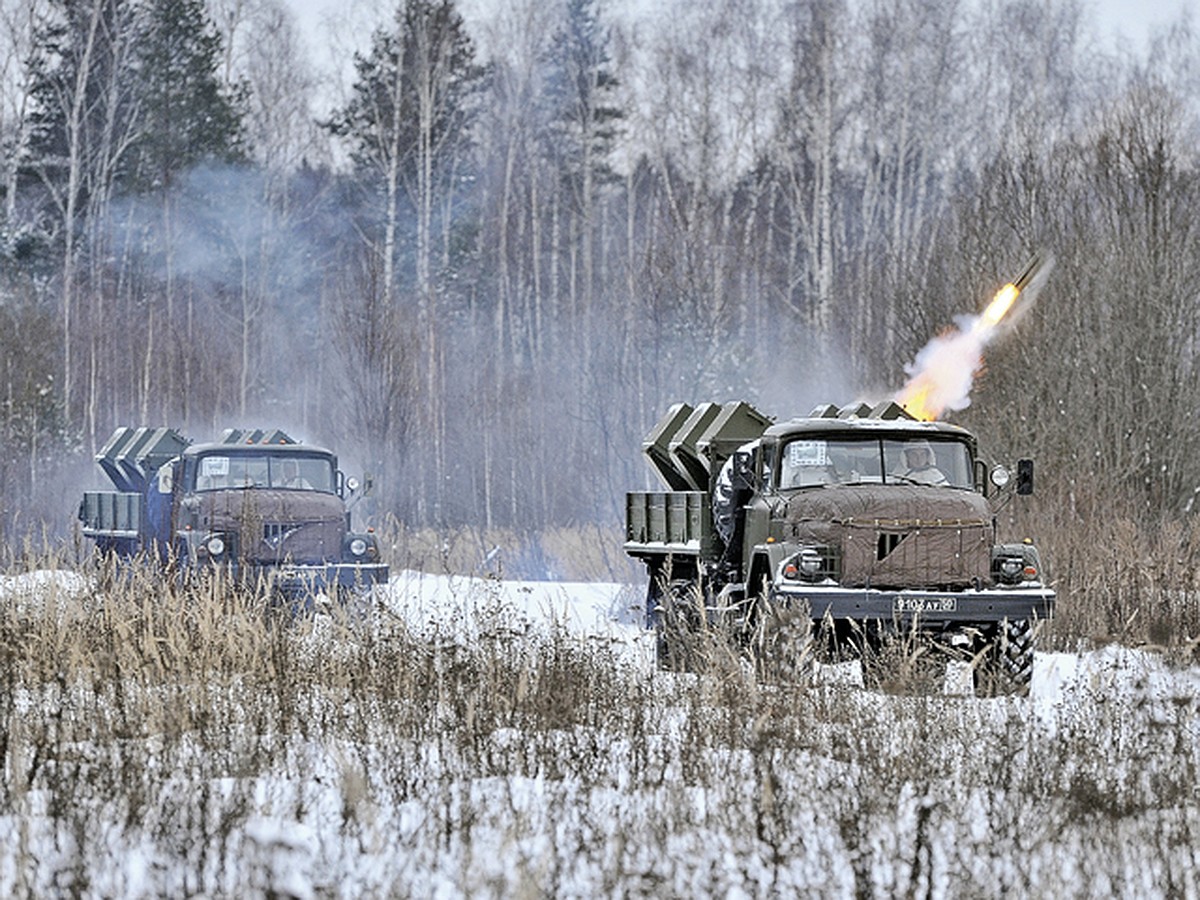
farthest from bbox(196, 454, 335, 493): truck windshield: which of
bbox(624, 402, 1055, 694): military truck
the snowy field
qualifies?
the snowy field

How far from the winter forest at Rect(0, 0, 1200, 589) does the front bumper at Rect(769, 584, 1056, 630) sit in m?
19.0

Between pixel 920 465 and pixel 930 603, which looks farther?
pixel 920 465

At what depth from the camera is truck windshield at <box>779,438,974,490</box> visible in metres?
14.2

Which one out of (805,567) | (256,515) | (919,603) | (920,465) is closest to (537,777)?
(919,603)

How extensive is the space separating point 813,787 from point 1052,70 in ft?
124

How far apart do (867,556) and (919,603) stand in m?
0.66

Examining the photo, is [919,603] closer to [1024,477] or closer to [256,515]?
[1024,477]

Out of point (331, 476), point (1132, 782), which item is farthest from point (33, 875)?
point (331, 476)

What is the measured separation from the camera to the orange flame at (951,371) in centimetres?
1988

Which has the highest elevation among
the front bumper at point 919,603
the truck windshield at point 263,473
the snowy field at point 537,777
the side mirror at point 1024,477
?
the truck windshield at point 263,473

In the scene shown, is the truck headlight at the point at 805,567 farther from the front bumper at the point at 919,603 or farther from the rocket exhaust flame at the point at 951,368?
the rocket exhaust flame at the point at 951,368

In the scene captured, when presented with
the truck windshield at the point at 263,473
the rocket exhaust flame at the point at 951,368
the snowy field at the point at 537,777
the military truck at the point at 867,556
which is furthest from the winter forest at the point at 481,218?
the snowy field at the point at 537,777

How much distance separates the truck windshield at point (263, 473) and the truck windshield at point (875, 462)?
7.14 meters

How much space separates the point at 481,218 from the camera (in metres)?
49.0
